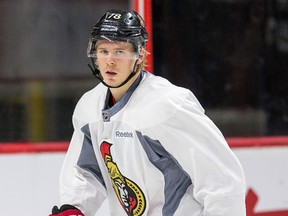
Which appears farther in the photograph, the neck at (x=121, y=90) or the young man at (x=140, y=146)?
the neck at (x=121, y=90)

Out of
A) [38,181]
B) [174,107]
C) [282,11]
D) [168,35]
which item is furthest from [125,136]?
[282,11]

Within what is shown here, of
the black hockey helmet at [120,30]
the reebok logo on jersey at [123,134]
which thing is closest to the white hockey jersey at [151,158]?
the reebok logo on jersey at [123,134]

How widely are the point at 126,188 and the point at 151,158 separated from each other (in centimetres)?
17

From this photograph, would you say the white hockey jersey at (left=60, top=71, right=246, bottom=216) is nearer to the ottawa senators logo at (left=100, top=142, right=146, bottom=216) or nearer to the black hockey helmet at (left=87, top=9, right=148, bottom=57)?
the ottawa senators logo at (left=100, top=142, right=146, bottom=216)

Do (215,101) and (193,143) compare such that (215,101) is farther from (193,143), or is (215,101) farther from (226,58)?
(193,143)

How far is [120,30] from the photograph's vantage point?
8.52 ft

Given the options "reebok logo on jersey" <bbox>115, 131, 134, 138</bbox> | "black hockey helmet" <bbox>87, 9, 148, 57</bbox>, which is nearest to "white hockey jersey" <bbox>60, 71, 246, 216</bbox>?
"reebok logo on jersey" <bbox>115, 131, 134, 138</bbox>

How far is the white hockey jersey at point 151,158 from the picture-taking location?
2.46 meters

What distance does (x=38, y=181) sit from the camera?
3732 millimetres

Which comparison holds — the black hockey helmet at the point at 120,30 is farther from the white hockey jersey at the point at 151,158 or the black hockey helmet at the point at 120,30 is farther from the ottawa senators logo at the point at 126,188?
the ottawa senators logo at the point at 126,188

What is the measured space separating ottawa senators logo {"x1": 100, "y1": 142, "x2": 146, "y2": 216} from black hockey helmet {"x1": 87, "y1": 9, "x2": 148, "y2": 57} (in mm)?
329

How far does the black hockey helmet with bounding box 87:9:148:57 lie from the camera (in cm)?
260

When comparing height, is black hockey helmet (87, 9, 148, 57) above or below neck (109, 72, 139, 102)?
above

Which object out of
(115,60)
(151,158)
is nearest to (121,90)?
(115,60)
